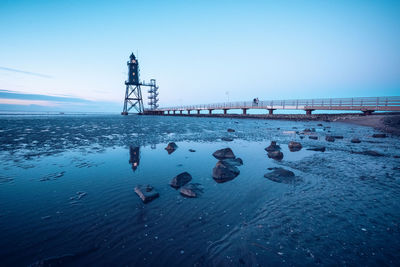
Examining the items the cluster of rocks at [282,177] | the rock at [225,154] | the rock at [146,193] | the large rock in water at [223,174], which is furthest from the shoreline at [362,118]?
the rock at [146,193]

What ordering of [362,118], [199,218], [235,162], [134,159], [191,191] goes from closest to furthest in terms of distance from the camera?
[199,218]
[191,191]
[235,162]
[134,159]
[362,118]

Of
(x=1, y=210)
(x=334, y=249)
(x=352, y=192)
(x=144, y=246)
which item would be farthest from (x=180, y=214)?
(x=352, y=192)

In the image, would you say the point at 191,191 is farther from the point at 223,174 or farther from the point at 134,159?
the point at 134,159

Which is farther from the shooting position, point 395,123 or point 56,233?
point 395,123

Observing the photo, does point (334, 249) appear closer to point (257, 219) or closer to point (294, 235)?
point (294, 235)

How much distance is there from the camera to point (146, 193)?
4.27 m

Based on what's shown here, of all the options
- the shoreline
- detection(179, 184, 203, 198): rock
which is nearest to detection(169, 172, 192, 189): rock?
detection(179, 184, 203, 198): rock

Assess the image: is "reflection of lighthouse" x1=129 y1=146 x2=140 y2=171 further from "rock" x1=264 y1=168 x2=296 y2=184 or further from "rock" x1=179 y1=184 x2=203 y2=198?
"rock" x1=264 y1=168 x2=296 y2=184

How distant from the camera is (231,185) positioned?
5.08m

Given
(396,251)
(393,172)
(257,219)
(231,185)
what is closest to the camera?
(396,251)

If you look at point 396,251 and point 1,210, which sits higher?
point 1,210

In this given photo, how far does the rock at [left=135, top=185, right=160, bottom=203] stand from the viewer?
13.5 ft

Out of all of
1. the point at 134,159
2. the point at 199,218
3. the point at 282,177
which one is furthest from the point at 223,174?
the point at 134,159

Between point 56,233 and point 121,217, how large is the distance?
1035mm
